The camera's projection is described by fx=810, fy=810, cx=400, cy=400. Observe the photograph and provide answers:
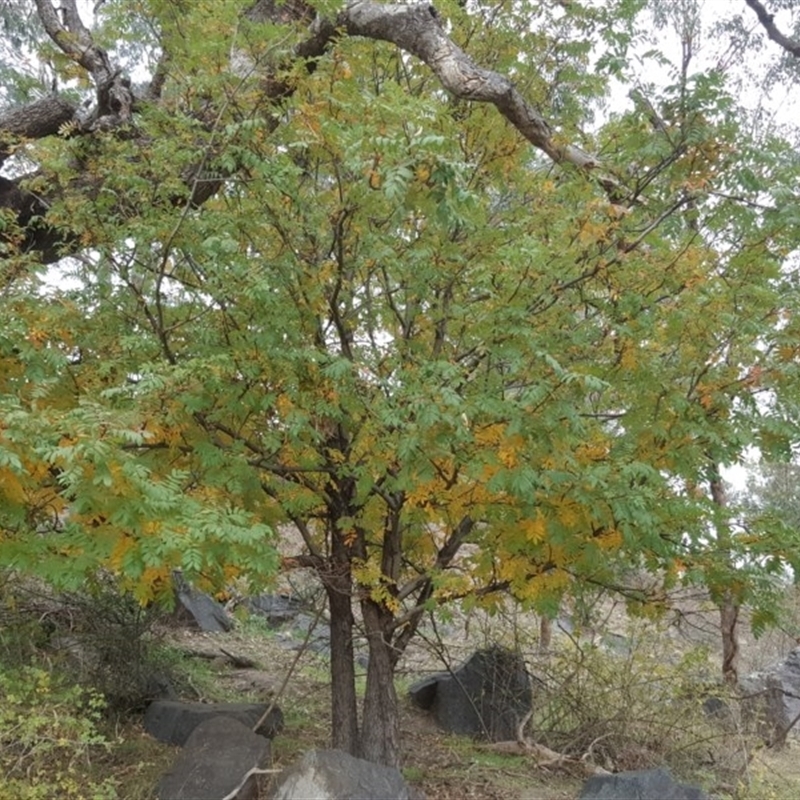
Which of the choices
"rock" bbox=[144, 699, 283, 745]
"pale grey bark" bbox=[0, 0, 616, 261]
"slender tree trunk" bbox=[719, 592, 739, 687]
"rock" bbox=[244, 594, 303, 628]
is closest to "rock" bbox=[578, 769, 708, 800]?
"rock" bbox=[144, 699, 283, 745]

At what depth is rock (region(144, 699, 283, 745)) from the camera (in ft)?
18.2

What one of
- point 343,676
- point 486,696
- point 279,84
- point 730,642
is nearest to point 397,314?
point 279,84

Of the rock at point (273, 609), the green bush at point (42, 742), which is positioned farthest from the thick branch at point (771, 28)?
the green bush at point (42, 742)

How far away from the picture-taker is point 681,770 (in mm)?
→ 6172

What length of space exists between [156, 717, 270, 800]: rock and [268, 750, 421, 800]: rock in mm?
342

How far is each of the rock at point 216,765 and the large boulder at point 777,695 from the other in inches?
184

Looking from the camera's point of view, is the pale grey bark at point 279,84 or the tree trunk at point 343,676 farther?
the tree trunk at point 343,676

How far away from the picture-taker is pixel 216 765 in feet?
14.8

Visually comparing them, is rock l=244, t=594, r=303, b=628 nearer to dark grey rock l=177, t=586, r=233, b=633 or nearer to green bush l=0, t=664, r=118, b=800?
dark grey rock l=177, t=586, r=233, b=633

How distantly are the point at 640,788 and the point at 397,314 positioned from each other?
10.00 ft

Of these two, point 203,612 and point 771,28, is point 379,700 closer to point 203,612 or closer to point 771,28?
point 203,612

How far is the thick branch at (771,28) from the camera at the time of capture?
9.08 meters

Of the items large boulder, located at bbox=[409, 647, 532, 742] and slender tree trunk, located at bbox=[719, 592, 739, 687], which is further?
slender tree trunk, located at bbox=[719, 592, 739, 687]

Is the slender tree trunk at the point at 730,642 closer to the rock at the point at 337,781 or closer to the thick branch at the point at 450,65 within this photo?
the rock at the point at 337,781
